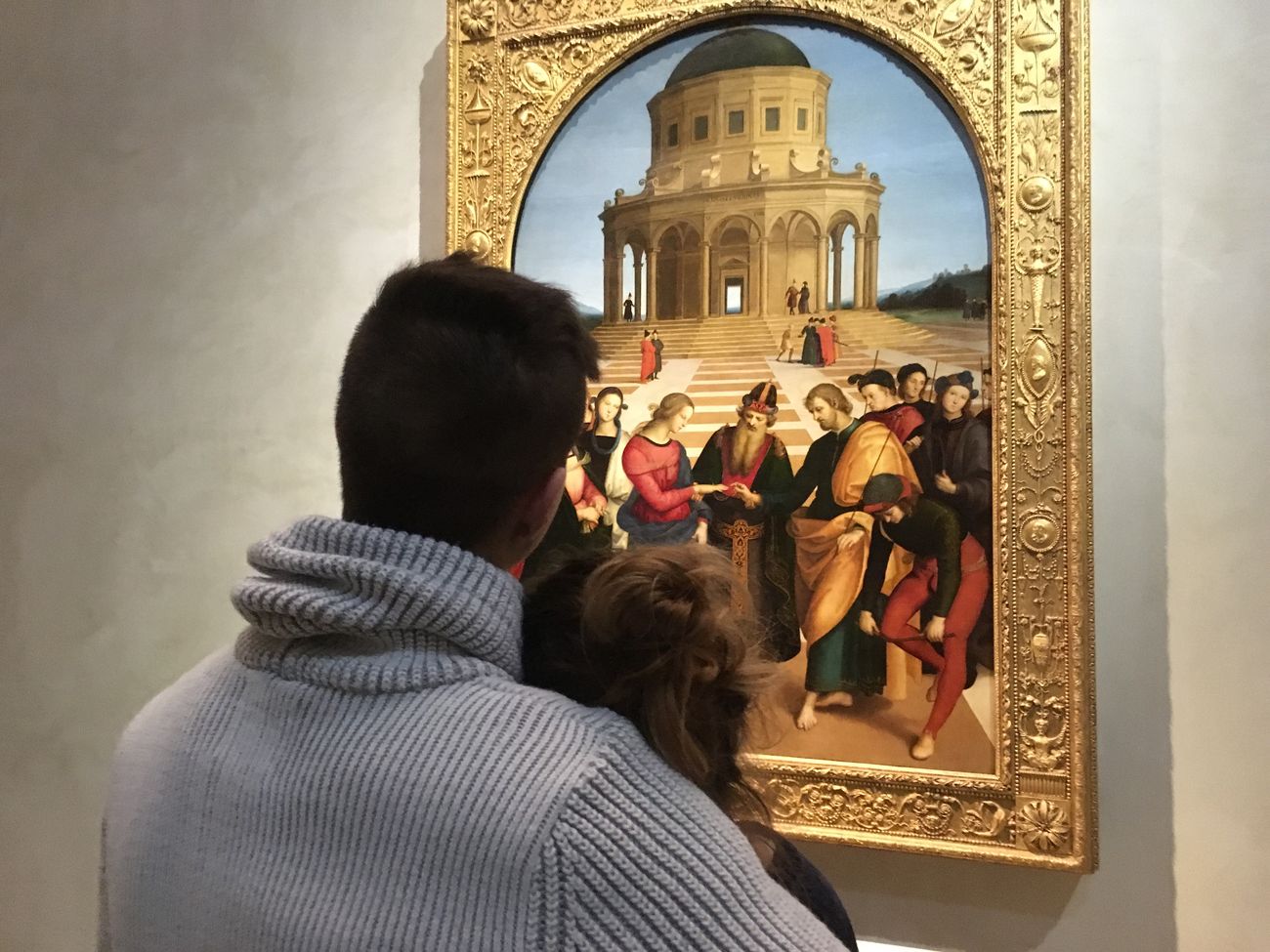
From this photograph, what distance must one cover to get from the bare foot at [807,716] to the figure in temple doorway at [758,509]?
6 cm

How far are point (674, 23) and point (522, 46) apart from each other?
0.78 ft

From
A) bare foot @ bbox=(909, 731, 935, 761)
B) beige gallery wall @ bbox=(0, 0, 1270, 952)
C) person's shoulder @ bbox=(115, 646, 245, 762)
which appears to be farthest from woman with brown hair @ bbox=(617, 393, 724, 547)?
person's shoulder @ bbox=(115, 646, 245, 762)

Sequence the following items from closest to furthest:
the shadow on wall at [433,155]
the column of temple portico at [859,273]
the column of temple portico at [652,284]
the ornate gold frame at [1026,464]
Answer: the ornate gold frame at [1026,464] → the column of temple portico at [859,273] → the column of temple portico at [652,284] → the shadow on wall at [433,155]

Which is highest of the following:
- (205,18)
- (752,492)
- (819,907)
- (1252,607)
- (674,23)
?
(205,18)

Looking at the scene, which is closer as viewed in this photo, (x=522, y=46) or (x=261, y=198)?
(x=522, y=46)

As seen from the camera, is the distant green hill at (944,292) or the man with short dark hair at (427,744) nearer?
the man with short dark hair at (427,744)

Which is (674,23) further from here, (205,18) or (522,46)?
(205,18)

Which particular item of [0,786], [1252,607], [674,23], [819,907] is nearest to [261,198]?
[674,23]

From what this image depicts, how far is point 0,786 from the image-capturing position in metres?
1.71

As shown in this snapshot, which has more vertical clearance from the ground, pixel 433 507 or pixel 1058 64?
pixel 1058 64

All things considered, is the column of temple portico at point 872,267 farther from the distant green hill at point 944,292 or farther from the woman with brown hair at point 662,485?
the woman with brown hair at point 662,485

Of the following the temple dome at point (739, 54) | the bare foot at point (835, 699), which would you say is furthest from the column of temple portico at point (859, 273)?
the bare foot at point (835, 699)

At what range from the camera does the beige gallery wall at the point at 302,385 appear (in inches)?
44.7

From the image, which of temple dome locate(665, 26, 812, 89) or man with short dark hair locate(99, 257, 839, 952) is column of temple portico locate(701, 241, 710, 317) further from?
man with short dark hair locate(99, 257, 839, 952)
